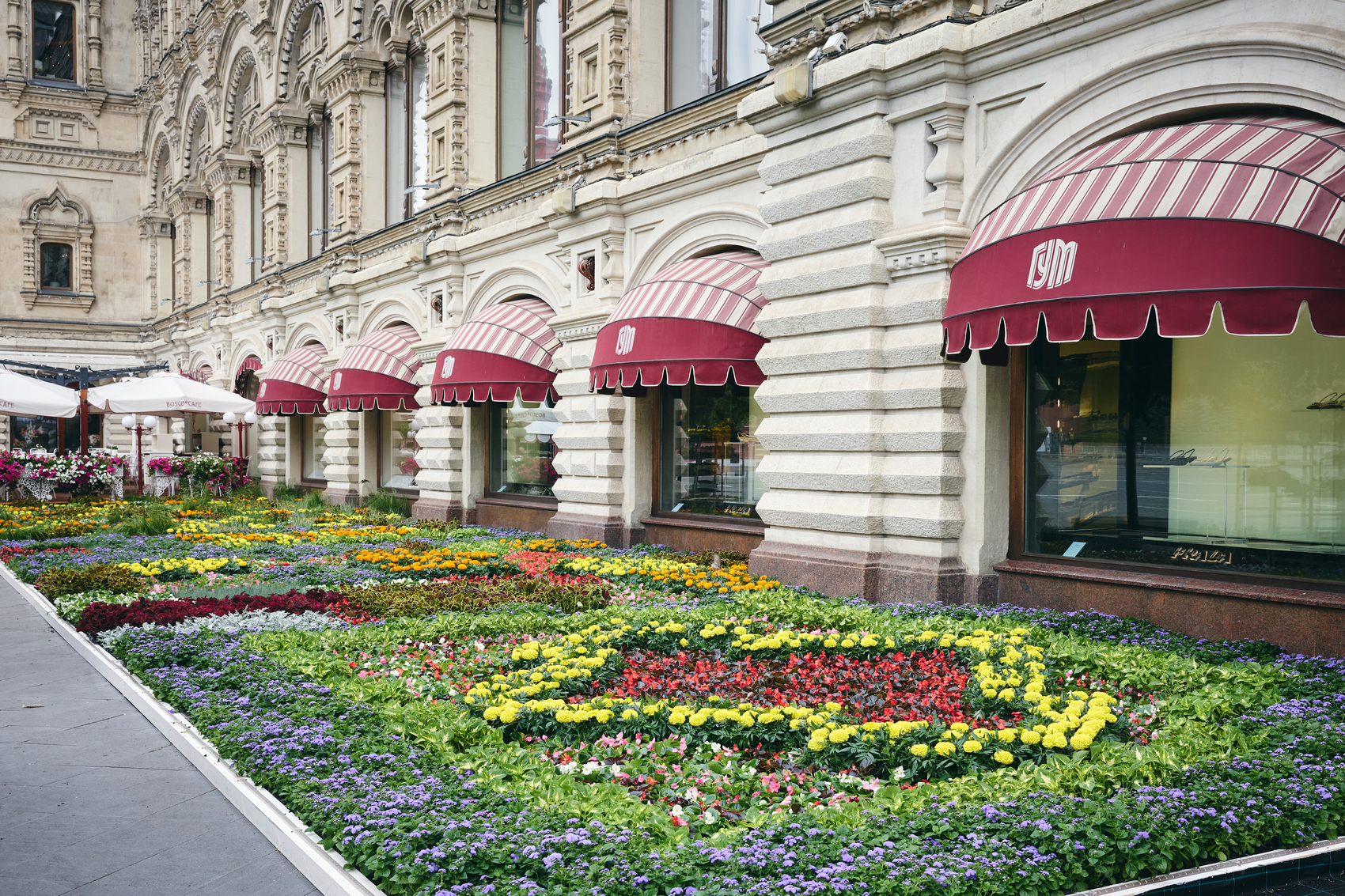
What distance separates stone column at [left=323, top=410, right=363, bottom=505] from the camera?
926 inches

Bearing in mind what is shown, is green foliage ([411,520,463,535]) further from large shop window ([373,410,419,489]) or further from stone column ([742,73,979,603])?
stone column ([742,73,979,603])

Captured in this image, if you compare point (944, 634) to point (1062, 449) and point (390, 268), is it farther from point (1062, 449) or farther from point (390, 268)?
point (390, 268)

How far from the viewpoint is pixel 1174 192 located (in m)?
7.16

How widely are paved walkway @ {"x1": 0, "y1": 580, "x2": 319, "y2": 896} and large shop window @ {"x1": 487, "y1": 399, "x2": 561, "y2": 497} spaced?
1031 cm

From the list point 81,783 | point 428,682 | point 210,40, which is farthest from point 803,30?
point 210,40

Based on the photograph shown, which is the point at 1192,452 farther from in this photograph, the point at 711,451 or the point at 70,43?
the point at 70,43

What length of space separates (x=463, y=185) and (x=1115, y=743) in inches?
648

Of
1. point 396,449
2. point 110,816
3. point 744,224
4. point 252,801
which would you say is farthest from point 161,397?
point 252,801

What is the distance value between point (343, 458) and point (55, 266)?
26.9m

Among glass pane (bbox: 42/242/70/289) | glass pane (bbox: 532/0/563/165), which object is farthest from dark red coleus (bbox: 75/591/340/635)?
glass pane (bbox: 42/242/70/289)

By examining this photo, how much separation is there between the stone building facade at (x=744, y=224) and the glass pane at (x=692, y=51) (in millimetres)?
49

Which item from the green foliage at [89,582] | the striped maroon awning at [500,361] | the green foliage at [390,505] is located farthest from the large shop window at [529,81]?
the green foliage at [89,582]

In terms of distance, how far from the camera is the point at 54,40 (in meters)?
43.2

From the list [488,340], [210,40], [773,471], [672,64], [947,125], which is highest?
[210,40]
